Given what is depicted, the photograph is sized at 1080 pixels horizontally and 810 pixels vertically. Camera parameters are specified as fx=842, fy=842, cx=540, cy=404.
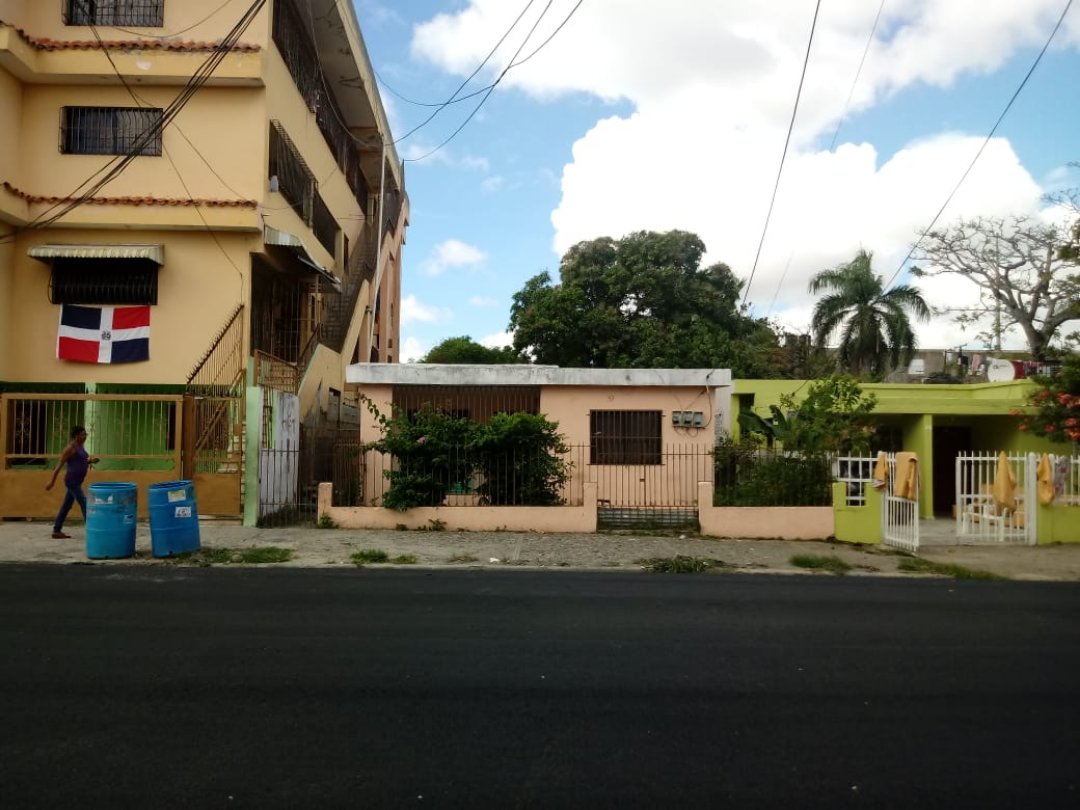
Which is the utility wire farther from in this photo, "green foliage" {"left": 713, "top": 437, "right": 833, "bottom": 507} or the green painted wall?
the green painted wall

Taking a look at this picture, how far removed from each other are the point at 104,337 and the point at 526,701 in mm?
14814

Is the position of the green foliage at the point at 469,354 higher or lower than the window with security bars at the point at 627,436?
higher

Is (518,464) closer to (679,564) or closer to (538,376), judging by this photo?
(538,376)

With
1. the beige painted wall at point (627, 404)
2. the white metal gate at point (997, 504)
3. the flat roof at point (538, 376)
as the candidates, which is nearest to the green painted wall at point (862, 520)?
the white metal gate at point (997, 504)

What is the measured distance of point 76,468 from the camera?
11977 mm

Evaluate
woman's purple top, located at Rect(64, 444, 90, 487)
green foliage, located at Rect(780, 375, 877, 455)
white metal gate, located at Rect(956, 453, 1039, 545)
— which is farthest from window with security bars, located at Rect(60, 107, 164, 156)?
white metal gate, located at Rect(956, 453, 1039, 545)

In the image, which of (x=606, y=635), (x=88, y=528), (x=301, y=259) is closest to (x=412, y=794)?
(x=606, y=635)

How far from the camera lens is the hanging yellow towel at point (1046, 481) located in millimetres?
13773

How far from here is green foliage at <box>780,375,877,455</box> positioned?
14.6 m

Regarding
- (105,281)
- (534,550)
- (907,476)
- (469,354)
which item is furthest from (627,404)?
(469,354)

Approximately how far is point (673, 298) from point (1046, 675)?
25285 mm

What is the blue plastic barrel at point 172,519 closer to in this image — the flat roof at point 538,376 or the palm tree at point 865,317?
the flat roof at point 538,376

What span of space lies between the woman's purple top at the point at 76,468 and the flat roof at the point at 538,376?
563 cm

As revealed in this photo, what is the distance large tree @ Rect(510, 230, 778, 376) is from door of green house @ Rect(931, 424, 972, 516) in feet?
26.8
